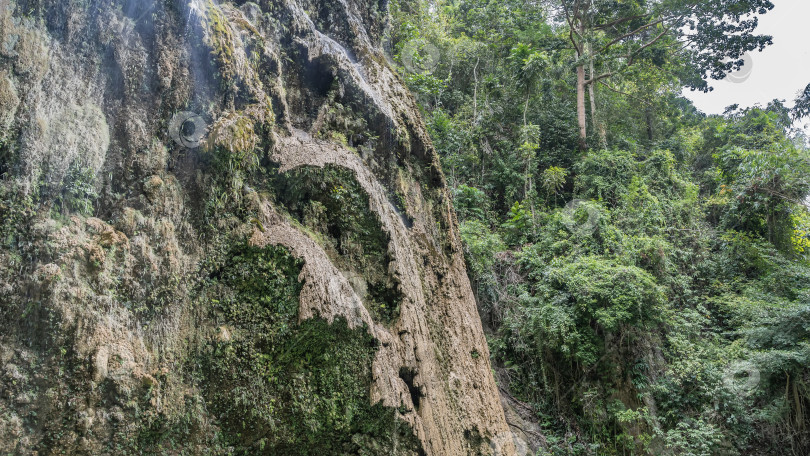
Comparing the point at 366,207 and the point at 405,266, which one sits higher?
the point at 366,207

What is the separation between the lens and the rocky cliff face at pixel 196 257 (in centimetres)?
325

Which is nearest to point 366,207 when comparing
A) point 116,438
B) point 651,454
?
point 116,438

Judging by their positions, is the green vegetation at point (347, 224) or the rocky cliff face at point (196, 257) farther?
the green vegetation at point (347, 224)

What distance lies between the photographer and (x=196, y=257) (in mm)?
3938

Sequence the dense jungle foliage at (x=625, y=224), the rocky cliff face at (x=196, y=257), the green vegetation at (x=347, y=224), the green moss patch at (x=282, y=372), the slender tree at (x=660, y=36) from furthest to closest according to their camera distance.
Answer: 1. the slender tree at (x=660, y=36)
2. the dense jungle foliage at (x=625, y=224)
3. the green vegetation at (x=347, y=224)
4. the green moss patch at (x=282, y=372)
5. the rocky cliff face at (x=196, y=257)

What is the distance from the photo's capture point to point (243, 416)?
3.77 meters

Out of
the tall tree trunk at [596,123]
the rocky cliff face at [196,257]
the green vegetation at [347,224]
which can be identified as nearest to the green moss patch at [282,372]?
the rocky cliff face at [196,257]

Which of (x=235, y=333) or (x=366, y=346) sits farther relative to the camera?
(x=366, y=346)

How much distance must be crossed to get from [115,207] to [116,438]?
1704 millimetres

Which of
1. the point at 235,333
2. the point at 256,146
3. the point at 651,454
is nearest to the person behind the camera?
the point at 235,333

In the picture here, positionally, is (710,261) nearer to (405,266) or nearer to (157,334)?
(405,266)

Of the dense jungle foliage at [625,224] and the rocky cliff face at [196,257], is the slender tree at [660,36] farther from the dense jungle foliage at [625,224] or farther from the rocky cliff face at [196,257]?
the rocky cliff face at [196,257]

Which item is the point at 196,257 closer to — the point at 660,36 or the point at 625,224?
the point at 625,224

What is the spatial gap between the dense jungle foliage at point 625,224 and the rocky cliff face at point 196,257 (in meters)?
3.92
